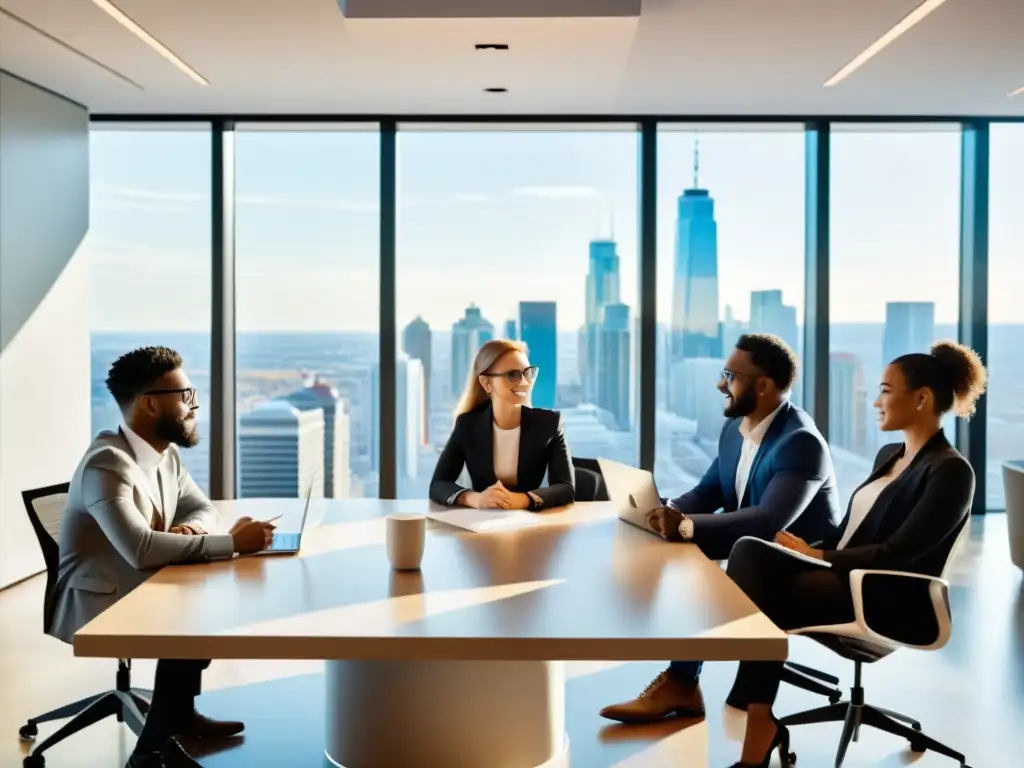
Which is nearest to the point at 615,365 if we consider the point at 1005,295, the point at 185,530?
the point at 1005,295

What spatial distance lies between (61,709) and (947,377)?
121 inches

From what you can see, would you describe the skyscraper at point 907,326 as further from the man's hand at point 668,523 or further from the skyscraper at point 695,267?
the man's hand at point 668,523

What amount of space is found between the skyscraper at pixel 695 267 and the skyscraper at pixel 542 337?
85 centimetres

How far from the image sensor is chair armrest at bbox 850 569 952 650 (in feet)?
9.95

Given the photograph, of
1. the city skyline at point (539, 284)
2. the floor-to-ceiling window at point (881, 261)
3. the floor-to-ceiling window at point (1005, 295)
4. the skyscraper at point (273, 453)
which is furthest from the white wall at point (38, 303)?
the floor-to-ceiling window at point (1005, 295)

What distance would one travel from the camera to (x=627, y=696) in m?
3.99

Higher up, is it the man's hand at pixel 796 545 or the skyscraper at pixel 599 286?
the skyscraper at pixel 599 286

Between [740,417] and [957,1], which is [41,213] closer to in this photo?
[740,417]

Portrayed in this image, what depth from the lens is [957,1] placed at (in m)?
4.72

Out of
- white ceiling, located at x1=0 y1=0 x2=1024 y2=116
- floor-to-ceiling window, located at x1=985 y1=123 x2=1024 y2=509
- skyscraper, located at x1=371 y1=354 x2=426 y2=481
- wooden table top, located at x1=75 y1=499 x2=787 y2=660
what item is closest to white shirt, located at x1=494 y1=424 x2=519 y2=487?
wooden table top, located at x1=75 y1=499 x2=787 y2=660

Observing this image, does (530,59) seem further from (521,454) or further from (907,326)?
(907,326)

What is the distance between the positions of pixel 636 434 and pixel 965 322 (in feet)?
8.25

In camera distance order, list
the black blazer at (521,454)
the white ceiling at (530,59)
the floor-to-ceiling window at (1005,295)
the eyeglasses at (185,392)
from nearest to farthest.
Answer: the eyeglasses at (185,392) < the black blazer at (521,454) < the white ceiling at (530,59) < the floor-to-ceiling window at (1005,295)

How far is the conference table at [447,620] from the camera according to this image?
2113mm
